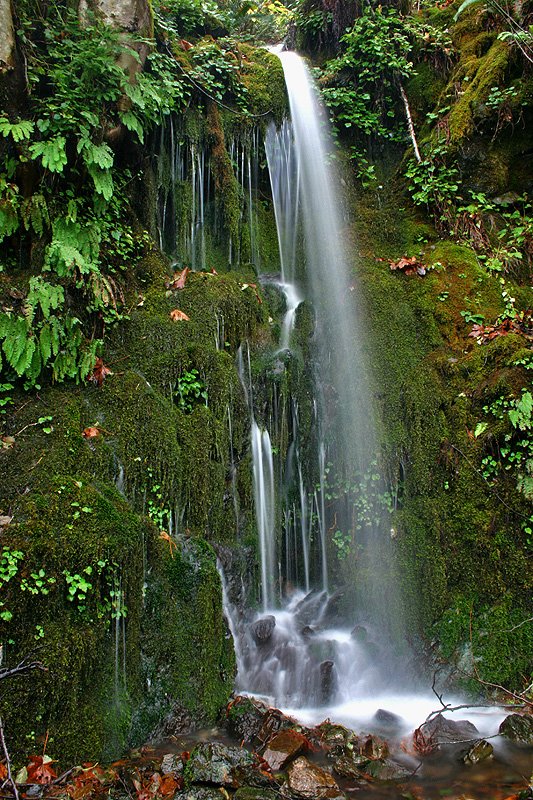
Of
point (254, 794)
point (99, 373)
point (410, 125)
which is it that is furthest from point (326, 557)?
point (410, 125)

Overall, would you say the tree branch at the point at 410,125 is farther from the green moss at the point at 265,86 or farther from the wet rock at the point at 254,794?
the wet rock at the point at 254,794

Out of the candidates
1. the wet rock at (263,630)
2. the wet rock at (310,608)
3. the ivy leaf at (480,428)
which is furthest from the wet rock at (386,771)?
the ivy leaf at (480,428)

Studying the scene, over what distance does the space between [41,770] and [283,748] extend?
199 cm

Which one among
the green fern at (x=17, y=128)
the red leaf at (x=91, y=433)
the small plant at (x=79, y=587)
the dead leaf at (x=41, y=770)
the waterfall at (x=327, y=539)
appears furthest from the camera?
the waterfall at (x=327, y=539)

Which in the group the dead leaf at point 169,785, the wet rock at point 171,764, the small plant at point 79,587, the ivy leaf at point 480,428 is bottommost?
the dead leaf at point 169,785

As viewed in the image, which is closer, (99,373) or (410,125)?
(99,373)

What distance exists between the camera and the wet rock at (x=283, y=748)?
436 cm

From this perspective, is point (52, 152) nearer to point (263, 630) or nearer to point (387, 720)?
point (263, 630)

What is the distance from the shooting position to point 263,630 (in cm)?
611

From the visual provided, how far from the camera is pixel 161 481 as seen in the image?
18.7 feet

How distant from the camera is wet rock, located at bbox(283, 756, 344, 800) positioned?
157 inches

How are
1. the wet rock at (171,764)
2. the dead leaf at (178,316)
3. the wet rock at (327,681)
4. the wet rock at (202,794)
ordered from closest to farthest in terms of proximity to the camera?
the wet rock at (202,794), the wet rock at (171,764), the wet rock at (327,681), the dead leaf at (178,316)

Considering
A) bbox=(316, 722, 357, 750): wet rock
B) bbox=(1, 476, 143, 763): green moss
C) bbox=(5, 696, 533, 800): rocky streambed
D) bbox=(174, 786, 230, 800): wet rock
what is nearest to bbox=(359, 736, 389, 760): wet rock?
bbox=(5, 696, 533, 800): rocky streambed

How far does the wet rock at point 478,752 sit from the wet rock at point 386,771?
0.52m
